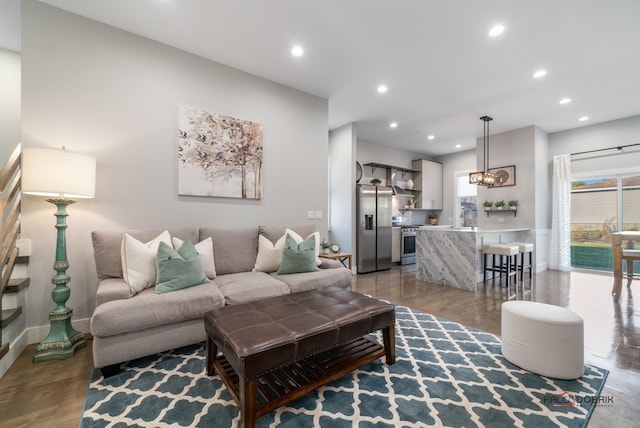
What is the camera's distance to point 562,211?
17.9ft

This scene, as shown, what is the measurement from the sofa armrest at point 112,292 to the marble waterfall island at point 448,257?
14.0 ft

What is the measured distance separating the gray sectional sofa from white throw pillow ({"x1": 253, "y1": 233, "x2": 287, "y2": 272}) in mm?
94

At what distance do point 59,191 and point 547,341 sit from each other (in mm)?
3755

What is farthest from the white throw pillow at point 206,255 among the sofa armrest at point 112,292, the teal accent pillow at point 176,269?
the sofa armrest at point 112,292

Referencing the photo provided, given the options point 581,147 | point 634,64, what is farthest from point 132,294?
point 581,147

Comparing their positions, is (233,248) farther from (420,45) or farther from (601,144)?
(601,144)

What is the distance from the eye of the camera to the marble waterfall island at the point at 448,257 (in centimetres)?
413

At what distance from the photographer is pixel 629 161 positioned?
191 inches

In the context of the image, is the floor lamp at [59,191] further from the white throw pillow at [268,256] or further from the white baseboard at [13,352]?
the white throw pillow at [268,256]

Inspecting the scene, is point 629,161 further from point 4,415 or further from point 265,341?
point 4,415

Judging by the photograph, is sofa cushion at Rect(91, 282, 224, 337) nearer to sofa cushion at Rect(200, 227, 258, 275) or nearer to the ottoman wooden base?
the ottoman wooden base

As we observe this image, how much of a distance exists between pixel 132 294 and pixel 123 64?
2325 millimetres

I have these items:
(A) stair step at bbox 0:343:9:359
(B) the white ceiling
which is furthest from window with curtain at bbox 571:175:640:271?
(A) stair step at bbox 0:343:9:359

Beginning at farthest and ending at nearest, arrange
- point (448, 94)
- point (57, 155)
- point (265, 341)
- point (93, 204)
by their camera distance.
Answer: point (448, 94) → point (93, 204) → point (57, 155) → point (265, 341)
